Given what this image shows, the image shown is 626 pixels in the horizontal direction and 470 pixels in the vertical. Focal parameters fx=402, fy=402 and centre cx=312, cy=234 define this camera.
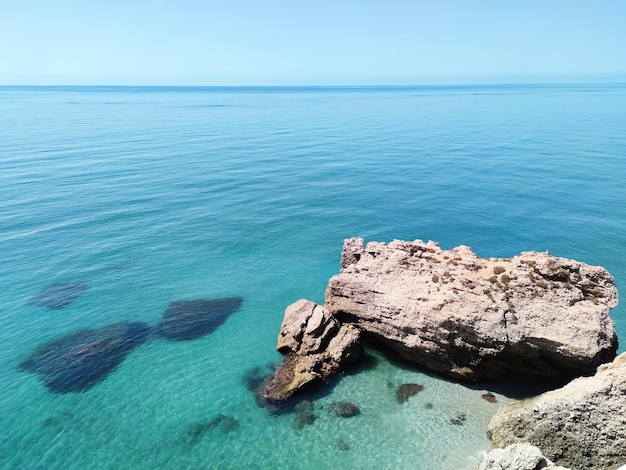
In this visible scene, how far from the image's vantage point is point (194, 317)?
30.2 m

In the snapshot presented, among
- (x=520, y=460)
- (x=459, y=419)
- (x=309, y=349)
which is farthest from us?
(x=309, y=349)

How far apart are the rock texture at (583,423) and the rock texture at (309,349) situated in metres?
9.48

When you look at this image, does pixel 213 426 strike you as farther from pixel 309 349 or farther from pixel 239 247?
pixel 239 247

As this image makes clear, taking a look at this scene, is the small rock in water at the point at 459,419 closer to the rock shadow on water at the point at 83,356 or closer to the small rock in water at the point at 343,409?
the small rock in water at the point at 343,409

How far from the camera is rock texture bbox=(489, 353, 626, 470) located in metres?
16.3

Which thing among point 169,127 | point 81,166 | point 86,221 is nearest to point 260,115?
point 169,127

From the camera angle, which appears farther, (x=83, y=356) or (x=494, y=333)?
(x=83, y=356)

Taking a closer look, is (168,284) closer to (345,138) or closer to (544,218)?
(544,218)

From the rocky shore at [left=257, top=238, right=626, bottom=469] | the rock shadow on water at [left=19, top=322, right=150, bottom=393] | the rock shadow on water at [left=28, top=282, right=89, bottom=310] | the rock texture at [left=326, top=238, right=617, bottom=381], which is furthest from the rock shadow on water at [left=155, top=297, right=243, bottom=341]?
the rock texture at [left=326, top=238, right=617, bottom=381]

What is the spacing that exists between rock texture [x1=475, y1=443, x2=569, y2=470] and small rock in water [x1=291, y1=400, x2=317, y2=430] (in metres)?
8.88

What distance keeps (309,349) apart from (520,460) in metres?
12.6

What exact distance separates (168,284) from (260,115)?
119999 millimetres

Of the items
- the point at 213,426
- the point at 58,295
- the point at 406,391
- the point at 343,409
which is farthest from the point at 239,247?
the point at 406,391

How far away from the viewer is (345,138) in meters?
96.4
